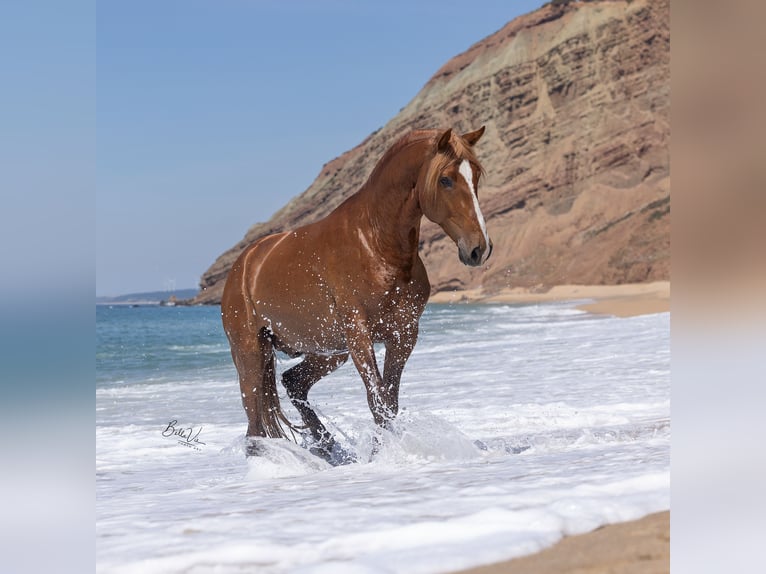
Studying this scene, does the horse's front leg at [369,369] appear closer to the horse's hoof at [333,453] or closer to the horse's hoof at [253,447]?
the horse's hoof at [333,453]

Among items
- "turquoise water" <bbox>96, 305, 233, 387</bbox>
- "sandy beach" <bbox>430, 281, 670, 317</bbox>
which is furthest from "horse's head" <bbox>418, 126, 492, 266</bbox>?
"sandy beach" <bbox>430, 281, 670, 317</bbox>

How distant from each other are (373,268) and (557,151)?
3093 cm

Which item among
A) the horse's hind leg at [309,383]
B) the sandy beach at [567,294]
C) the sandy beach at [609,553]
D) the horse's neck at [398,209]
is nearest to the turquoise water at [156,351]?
the horse's hind leg at [309,383]

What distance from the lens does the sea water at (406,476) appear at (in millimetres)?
1615

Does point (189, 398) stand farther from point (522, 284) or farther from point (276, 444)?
point (522, 284)

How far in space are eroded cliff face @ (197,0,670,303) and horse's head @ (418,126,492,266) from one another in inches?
862

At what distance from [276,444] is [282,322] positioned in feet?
1.65

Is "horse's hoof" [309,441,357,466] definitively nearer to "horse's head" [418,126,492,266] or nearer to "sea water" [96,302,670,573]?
"sea water" [96,302,670,573]

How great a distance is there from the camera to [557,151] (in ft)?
107

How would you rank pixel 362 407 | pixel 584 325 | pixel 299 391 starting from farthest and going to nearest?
pixel 584 325 < pixel 362 407 < pixel 299 391

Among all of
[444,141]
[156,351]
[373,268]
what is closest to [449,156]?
[444,141]

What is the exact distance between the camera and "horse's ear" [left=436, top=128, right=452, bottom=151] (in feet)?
8.85
